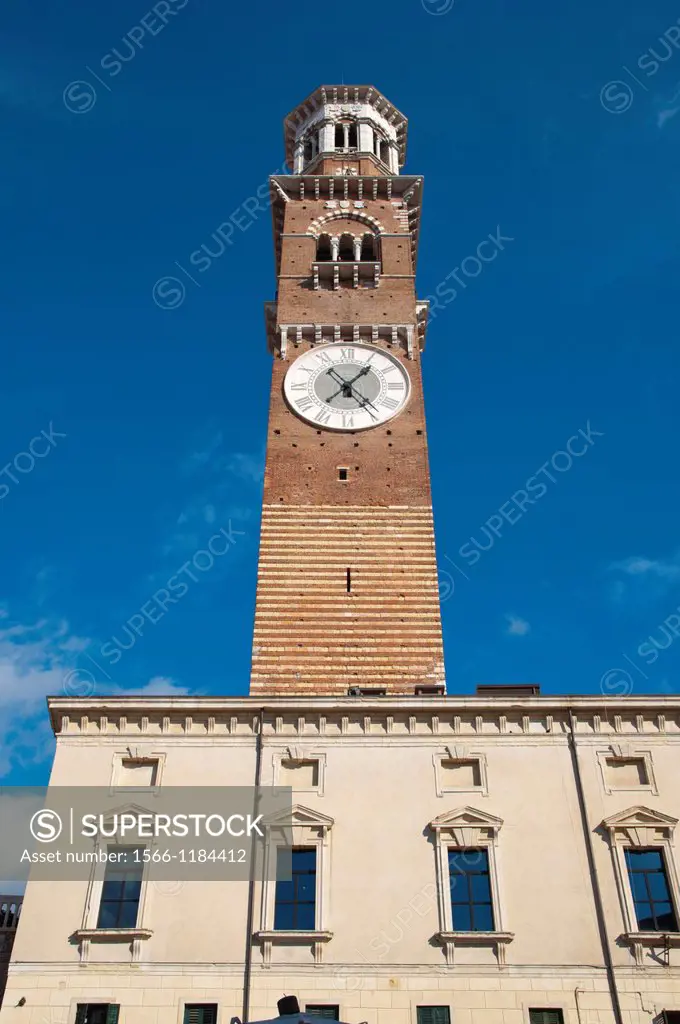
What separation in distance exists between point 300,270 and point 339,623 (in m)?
16.5

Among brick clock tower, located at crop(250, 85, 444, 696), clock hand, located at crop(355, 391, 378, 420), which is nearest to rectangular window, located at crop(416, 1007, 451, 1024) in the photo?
brick clock tower, located at crop(250, 85, 444, 696)

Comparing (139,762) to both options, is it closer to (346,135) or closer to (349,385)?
(349,385)

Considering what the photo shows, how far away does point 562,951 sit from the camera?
67.4 feet

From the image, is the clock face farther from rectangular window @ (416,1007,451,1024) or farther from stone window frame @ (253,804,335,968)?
rectangular window @ (416,1007,451,1024)

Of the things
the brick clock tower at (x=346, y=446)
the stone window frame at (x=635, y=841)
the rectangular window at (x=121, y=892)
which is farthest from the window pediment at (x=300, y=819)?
the stone window frame at (x=635, y=841)

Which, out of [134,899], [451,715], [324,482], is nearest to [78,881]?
[134,899]

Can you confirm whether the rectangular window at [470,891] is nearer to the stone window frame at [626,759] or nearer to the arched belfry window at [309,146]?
the stone window frame at [626,759]

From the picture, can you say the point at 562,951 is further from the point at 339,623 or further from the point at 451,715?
Answer: the point at 339,623

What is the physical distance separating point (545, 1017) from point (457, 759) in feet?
17.7

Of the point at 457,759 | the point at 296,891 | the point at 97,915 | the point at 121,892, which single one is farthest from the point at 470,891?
the point at 97,915

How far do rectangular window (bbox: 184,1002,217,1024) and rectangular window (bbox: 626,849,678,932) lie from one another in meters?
8.53

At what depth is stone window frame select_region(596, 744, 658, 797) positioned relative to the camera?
22.5 metres

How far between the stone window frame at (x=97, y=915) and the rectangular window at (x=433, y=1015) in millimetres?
5525

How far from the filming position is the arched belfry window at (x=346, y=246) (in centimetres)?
4253
